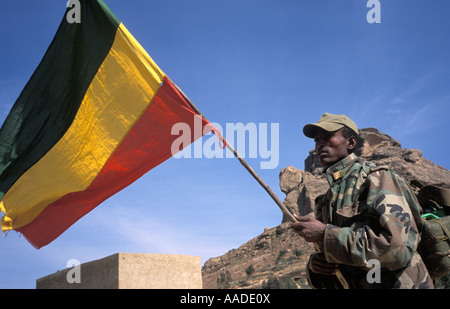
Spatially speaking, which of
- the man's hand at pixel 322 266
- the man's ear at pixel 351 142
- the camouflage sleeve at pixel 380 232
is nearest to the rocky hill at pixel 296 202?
the man's ear at pixel 351 142

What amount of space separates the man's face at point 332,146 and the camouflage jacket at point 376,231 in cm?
28

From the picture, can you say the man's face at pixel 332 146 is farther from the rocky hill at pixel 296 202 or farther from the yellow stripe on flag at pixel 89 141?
the rocky hill at pixel 296 202

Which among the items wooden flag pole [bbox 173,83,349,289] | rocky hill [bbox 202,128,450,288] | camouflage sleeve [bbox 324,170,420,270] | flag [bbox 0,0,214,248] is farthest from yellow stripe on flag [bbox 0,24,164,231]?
rocky hill [bbox 202,128,450,288]

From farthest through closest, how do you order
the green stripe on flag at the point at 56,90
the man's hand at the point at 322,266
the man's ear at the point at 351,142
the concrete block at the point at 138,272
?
the concrete block at the point at 138,272, the green stripe on flag at the point at 56,90, the man's ear at the point at 351,142, the man's hand at the point at 322,266

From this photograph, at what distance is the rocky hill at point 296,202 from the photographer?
1634 inches

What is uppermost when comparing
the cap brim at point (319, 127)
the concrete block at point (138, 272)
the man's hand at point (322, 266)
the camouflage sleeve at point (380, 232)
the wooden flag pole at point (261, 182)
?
the cap brim at point (319, 127)

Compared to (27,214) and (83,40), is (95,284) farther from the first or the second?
(83,40)

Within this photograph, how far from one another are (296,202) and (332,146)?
55.5m

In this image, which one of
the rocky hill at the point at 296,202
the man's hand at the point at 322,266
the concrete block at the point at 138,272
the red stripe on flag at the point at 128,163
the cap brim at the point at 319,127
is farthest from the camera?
the rocky hill at the point at 296,202

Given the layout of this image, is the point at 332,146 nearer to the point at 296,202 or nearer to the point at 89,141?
the point at 89,141

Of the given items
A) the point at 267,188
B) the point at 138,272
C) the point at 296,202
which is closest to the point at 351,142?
the point at 267,188
